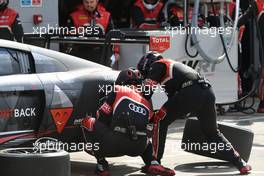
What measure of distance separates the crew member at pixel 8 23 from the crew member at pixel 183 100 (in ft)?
13.4

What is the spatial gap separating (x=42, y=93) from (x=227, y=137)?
2332 millimetres

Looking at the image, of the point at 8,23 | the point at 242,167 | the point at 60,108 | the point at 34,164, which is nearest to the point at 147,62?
the point at 60,108

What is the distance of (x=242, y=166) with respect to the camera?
24.9 ft

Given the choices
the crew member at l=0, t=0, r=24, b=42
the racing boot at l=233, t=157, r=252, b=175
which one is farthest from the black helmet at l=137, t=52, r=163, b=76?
the crew member at l=0, t=0, r=24, b=42

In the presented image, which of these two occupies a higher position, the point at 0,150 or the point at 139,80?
the point at 139,80

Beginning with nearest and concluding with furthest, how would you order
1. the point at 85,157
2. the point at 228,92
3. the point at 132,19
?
the point at 85,157, the point at 228,92, the point at 132,19

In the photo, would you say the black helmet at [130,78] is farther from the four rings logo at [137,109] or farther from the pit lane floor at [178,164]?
the pit lane floor at [178,164]

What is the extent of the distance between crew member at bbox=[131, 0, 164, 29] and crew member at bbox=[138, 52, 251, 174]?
5.25 meters

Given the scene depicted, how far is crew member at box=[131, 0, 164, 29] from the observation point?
12.7 metres

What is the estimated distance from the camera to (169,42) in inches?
439

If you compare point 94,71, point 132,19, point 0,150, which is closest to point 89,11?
point 132,19

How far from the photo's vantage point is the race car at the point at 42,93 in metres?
6.76

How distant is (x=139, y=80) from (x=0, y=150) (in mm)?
1626

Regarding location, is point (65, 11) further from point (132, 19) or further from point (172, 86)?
point (172, 86)
